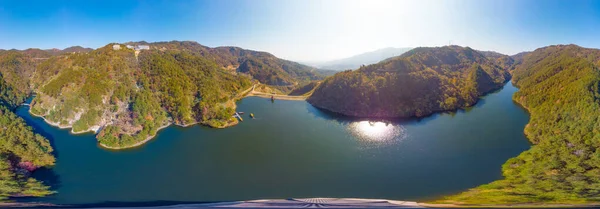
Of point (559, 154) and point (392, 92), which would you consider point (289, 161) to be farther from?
point (392, 92)

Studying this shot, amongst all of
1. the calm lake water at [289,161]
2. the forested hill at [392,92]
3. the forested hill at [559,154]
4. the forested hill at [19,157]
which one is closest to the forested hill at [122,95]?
the calm lake water at [289,161]

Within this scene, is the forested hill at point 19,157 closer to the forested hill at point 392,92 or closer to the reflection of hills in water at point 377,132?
the reflection of hills in water at point 377,132

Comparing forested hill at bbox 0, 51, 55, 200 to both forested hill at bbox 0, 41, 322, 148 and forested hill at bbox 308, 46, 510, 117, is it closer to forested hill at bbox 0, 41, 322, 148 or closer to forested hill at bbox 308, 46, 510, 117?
forested hill at bbox 0, 41, 322, 148

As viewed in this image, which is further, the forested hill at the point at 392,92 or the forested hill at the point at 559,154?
the forested hill at the point at 392,92

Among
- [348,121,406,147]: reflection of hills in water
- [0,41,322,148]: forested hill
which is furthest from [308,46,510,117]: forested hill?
[0,41,322,148]: forested hill

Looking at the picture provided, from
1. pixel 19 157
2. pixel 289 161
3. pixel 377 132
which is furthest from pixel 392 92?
pixel 19 157

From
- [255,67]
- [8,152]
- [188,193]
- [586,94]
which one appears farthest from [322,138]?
[255,67]
